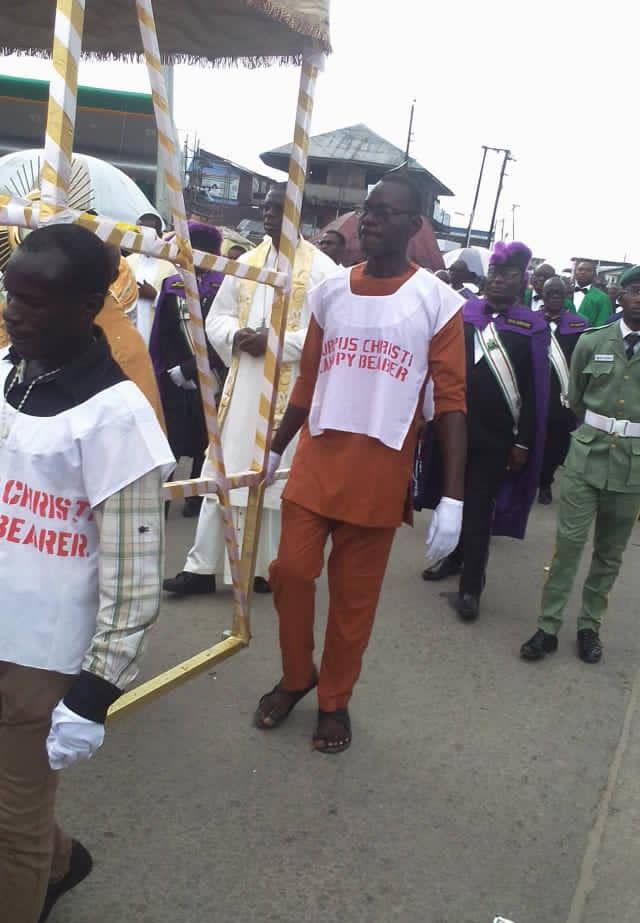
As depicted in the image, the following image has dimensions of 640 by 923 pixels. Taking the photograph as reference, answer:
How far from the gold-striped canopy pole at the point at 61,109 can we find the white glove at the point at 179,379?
2980mm

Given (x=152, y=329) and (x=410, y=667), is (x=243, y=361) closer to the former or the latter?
(x=152, y=329)

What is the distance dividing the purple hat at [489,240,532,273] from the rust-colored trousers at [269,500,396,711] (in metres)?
1.88

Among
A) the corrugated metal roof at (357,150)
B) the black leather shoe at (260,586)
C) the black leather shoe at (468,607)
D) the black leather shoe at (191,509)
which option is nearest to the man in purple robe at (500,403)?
the black leather shoe at (468,607)

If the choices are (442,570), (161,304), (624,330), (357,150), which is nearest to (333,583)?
(624,330)

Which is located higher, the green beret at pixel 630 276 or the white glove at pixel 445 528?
the green beret at pixel 630 276

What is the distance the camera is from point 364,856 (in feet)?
7.80

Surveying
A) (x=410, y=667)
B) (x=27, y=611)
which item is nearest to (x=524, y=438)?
(x=410, y=667)

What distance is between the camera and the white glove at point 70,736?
148 cm

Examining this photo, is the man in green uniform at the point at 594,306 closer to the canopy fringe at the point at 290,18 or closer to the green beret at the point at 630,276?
the green beret at the point at 630,276

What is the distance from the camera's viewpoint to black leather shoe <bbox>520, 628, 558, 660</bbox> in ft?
12.5

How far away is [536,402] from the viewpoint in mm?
4125

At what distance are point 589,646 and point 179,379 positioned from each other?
8.96 feet

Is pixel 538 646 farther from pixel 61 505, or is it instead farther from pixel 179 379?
pixel 61 505

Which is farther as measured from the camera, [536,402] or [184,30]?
[536,402]
